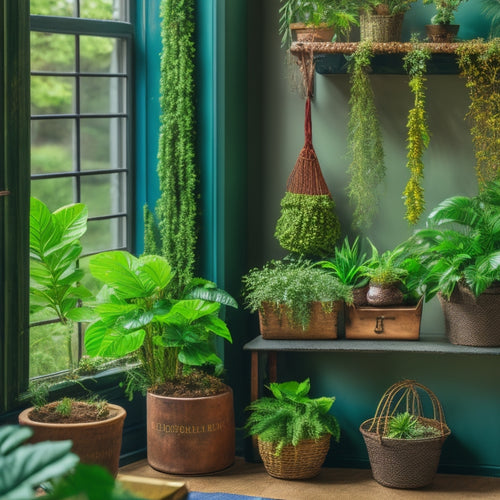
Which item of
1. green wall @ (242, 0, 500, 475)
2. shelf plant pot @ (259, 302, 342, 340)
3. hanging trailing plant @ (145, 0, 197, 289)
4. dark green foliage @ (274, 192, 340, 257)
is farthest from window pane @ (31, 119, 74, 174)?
shelf plant pot @ (259, 302, 342, 340)

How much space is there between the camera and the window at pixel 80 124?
4066 mm

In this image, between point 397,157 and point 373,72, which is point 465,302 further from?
point 373,72

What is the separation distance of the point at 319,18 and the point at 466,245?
1339 mm

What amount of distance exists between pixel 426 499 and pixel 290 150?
1.94 m

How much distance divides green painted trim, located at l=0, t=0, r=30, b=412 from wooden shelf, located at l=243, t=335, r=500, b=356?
1111 millimetres

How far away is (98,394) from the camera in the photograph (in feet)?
14.0

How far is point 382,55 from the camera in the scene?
13.8 feet

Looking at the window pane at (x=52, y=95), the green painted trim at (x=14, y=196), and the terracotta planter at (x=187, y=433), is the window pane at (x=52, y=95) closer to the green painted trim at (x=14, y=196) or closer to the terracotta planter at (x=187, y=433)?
the green painted trim at (x=14, y=196)

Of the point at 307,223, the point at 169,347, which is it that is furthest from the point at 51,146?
the point at 307,223

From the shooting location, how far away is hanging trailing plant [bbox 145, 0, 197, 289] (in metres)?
4.36

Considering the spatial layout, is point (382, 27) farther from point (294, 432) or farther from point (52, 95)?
point (294, 432)

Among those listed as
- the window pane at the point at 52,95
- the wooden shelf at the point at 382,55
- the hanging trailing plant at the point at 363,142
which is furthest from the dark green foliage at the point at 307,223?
the window pane at the point at 52,95

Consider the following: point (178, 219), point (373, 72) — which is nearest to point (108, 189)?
point (178, 219)

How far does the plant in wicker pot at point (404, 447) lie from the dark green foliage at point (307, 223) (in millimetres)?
838
